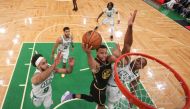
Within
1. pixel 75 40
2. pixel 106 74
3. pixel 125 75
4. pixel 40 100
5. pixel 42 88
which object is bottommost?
pixel 75 40

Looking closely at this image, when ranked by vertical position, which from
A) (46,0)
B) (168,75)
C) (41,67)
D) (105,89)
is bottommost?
(46,0)

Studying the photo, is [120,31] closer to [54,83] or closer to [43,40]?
[43,40]

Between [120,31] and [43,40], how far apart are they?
337cm

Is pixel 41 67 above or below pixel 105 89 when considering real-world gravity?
above

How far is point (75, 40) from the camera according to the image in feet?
29.0

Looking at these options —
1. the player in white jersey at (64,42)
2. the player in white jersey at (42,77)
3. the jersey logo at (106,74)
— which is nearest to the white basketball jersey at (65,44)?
the player in white jersey at (64,42)

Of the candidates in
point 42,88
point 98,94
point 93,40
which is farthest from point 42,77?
point 98,94

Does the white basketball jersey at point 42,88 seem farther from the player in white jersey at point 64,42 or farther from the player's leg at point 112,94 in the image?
the player in white jersey at point 64,42

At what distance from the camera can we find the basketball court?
604cm

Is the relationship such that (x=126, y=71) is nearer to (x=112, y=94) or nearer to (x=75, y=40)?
(x=112, y=94)

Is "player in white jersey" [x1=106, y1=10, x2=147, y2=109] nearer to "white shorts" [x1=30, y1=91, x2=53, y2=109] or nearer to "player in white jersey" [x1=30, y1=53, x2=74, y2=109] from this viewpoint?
"player in white jersey" [x1=30, y1=53, x2=74, y2=109]

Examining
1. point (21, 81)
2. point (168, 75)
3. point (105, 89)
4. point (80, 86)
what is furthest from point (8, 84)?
point (168, 75)

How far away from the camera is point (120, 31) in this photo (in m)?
10.0

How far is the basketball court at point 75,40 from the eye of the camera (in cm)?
604
